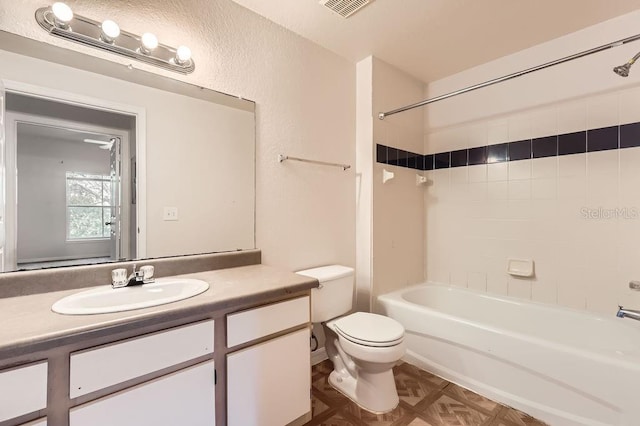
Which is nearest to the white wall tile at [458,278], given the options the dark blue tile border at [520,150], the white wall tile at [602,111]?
the dark blue tile border at [520,150]

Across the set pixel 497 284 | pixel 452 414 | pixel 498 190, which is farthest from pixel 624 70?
pixel 452 414

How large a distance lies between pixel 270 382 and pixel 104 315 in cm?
74

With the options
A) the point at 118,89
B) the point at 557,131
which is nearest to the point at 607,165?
the point at 557,131

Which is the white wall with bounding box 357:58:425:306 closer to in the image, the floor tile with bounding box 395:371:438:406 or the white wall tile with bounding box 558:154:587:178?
the floor tile with bounding box 395:371:438:406

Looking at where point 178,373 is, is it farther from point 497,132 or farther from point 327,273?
point 497,132

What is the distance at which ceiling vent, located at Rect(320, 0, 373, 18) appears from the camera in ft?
5.52

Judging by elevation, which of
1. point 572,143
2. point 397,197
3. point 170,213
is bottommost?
point 170,213

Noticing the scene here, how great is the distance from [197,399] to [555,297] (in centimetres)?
243

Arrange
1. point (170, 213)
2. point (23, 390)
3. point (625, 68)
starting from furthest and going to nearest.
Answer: point (170, 213) < point (625, 68) < point (23, 390)

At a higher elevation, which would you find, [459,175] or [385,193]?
[459,175]

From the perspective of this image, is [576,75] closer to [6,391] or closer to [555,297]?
[555,297]

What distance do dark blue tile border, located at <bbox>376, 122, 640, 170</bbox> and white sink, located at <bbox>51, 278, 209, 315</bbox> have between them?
1734 millimetres

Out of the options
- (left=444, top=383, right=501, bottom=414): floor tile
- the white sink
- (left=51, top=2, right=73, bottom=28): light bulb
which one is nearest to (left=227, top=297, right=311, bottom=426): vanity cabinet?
the white sink

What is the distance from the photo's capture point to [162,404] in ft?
3.22
